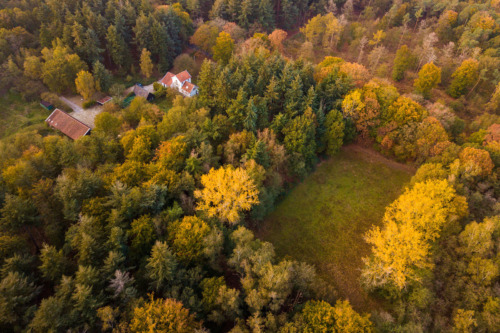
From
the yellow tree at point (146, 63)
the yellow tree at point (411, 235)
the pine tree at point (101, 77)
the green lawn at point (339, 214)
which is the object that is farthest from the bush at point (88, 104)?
the yellow tree at point (411, 235)

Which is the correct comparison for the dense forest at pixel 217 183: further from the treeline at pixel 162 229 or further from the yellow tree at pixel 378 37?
the yellow tree at pixel 378 37

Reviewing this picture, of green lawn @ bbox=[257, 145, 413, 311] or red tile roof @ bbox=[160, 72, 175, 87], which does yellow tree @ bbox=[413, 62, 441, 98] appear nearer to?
green lawn @ bbox=[257, 145, 413, 311]

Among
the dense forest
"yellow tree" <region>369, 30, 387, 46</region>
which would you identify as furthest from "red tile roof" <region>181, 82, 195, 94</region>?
"yellow tree" <region>369, 30, 387, 46</region>

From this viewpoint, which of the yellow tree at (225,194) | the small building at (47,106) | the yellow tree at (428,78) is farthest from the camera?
the yellow tree at (428,78)

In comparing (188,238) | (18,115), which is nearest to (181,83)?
(18,115)

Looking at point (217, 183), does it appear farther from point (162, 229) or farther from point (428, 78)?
point (428, 78)

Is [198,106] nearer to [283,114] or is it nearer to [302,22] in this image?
[283,114]
